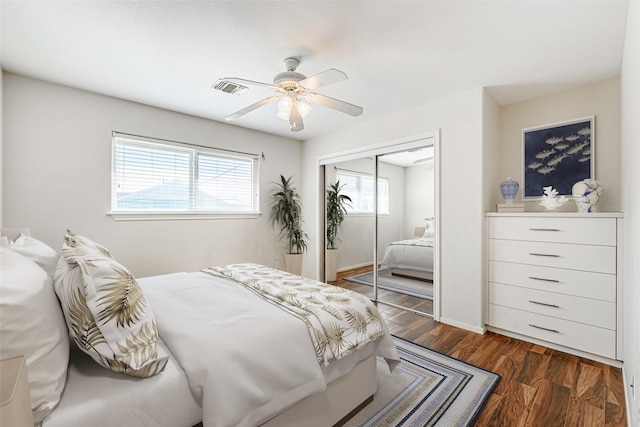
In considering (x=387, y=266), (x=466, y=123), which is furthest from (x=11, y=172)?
(x=466, y=123)

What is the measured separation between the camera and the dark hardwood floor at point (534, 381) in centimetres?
170

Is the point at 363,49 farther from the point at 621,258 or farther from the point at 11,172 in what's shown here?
the point at 11,172

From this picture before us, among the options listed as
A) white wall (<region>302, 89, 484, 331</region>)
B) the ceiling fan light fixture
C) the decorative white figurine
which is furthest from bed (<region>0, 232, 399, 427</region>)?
the decorative white figurine

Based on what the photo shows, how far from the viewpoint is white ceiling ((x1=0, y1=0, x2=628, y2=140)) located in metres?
1.79

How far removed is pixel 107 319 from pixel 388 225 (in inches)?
126

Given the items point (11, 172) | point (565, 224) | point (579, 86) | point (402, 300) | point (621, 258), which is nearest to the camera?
point (621, 258)

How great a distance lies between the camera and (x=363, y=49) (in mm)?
2221

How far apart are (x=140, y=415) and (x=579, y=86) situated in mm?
4114

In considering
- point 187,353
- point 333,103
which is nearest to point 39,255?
point 187,353

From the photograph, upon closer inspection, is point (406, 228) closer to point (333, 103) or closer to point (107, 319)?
point (333, 103)

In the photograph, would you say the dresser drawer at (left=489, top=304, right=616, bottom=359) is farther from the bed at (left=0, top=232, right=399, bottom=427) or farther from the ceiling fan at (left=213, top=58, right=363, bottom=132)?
the ceiling fan at (left=213, top=58, right=363, bottom=132)

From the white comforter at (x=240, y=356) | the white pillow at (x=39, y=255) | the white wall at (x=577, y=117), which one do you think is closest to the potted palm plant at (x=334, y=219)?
the white wall at (x=577, y=117)

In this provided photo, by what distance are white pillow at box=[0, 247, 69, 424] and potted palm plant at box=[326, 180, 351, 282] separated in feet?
11.7

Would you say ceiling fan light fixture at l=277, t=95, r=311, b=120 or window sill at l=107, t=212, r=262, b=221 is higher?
ceiling fan light fixture at l=277, t=95, r=311, b=120
